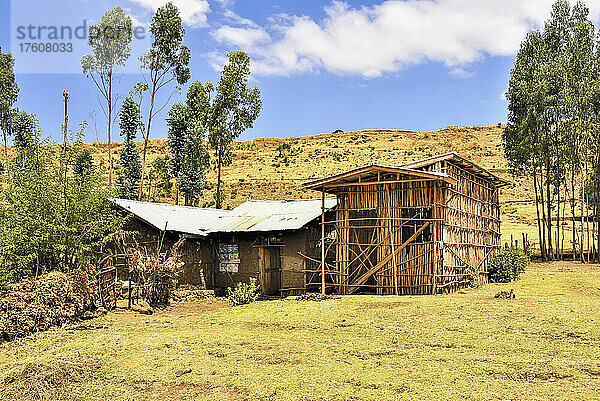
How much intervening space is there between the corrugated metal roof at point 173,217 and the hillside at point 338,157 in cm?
2755

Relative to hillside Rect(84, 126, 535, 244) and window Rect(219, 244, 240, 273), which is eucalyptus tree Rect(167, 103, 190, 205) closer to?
hillside Rect(84, 126, 535, 244)

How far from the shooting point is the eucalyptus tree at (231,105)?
32.0 m

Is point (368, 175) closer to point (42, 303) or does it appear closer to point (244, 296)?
point (244, 296)

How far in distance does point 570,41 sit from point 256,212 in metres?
21.8

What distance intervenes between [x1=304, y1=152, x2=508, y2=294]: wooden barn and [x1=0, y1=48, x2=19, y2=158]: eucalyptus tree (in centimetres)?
2421

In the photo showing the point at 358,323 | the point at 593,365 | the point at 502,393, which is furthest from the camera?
the point at 358,323

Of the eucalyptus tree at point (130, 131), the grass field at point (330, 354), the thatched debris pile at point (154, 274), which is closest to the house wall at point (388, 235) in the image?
the grass field at point (330, 354)

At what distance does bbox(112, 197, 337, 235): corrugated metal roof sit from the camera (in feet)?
64.6

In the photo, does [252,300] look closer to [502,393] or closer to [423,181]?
[423,181]

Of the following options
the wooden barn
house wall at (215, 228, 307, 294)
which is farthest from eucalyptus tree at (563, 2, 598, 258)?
house wall at (215, 228, 307, 294)

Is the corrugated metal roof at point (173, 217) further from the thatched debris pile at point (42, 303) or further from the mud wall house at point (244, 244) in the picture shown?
the thatched debris pile at point (42, 303)

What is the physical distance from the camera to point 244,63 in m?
32.1

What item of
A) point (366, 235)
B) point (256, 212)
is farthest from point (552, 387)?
point (256, 212)

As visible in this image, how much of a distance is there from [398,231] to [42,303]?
432 inches
